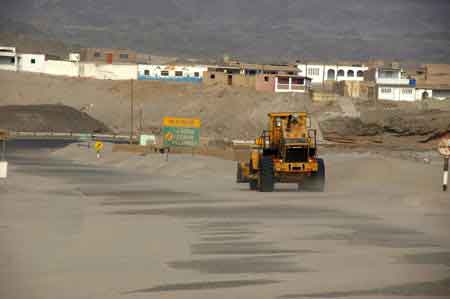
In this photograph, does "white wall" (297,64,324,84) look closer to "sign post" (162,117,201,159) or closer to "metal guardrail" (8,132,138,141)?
"metal guardrail" (8,132,138,141)

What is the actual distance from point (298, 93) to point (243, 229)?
10332cm

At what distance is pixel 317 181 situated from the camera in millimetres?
35188

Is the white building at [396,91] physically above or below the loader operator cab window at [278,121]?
above

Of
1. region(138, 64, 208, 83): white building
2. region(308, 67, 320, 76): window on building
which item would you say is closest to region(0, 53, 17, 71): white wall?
region(138, 64, 208, 83): white building

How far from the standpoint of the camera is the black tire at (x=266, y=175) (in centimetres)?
3438

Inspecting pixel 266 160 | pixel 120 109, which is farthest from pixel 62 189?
pixel 120 109

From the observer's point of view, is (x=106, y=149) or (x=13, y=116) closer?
(x=106, y=149)

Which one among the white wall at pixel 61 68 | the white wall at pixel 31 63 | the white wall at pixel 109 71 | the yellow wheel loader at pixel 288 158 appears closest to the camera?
the yellow wheel loader at pixel 288 158

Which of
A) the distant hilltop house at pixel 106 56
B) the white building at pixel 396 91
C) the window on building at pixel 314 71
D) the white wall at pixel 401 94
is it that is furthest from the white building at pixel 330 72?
the distant hilltop house at pixel 106 56

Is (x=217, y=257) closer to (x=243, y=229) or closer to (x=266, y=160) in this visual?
(x=243, y=229)

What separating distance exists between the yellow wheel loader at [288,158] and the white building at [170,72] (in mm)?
106541

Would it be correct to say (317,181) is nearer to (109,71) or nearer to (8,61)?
(109,71)

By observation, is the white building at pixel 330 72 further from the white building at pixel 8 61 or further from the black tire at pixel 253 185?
the black tire at pixel 253 185

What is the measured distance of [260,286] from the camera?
14234mm
